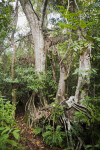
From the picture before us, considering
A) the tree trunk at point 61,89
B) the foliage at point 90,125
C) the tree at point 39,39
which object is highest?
the tree at point 39,39

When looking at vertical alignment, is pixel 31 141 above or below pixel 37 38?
below

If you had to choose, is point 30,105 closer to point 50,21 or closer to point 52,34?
point 52,34

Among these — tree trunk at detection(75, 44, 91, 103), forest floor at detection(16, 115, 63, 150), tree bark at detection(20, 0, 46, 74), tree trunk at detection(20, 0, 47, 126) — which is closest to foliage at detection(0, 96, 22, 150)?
forest floor at detection(16, 115, 63, 150)

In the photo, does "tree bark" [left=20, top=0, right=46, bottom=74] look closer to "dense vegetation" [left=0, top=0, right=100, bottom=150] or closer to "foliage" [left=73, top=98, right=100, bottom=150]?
"dense vegetation" [left=0, top=0, right=100, bottom=150]

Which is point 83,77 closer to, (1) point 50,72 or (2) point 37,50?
(1) point 50,72

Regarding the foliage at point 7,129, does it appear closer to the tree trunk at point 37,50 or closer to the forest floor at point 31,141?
the forest floor at point 31,141

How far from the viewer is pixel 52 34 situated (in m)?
4.66

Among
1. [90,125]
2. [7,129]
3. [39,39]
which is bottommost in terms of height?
[90,125]

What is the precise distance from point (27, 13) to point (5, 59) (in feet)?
A: 8.87

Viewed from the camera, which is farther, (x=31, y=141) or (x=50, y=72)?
(x=50, y=72)

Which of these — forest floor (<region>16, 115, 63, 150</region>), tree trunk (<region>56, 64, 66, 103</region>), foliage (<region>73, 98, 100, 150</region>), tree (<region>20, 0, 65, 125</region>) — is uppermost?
tree (<region>20, 0, 65, 125</region>)

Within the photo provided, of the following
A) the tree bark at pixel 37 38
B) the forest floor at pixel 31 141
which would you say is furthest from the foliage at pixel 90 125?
the tree bark at pixel 37 38

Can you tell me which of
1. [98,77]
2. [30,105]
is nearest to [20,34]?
[30,105]

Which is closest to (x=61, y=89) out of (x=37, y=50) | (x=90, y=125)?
(x=90, y=125)
